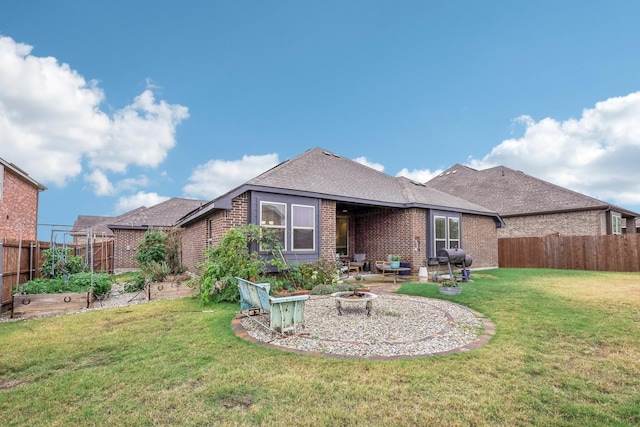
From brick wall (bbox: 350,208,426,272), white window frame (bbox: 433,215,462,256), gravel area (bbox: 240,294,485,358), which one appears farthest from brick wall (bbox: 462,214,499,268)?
gravel area (bbox: 240,294,485,358)

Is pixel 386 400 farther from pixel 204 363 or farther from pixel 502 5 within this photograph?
pixel 502 5

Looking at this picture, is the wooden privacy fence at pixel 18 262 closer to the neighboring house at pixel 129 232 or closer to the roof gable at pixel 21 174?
the roof gable at pixel 21 174

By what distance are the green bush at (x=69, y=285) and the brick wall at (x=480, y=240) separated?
1471 cm

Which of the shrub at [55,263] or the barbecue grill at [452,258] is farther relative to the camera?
the barbecue grill at [452,258]

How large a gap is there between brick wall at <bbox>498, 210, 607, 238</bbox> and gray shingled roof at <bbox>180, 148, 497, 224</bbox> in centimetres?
643

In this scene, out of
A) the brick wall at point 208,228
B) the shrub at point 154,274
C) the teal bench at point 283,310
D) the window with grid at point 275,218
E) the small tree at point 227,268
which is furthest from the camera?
the window with grid at point 275,218

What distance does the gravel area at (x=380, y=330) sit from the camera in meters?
4.36

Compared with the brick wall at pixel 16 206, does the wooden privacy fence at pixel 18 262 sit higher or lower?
lower

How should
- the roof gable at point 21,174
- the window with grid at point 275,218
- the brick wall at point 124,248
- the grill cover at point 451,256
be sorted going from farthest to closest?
1. the brick wall at point 124,248
2. the roof gable at point 21,174
3. the grill cover at point 451,256
4. the window with grid at point 275,218

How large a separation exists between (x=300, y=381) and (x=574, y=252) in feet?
64.4

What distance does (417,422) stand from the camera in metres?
2.55

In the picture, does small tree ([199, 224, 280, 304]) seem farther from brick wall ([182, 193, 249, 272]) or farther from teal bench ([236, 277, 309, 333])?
teal bench ([236, 277, 309, 333])

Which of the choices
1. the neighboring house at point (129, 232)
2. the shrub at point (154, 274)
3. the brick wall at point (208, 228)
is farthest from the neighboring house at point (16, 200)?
the shrub at point (154, 274)

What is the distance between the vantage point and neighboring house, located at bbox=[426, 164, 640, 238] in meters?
18.9
